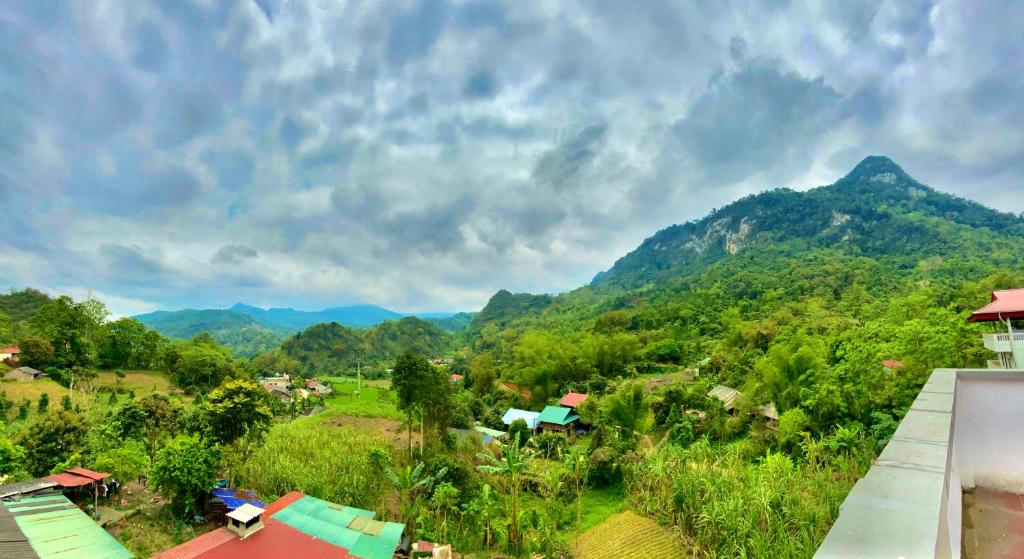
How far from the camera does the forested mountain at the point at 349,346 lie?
79.4 meters

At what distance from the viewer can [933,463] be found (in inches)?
73.6

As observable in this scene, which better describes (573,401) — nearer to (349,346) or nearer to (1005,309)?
(1005,309)

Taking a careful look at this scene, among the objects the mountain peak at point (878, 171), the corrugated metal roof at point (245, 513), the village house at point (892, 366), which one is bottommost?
the corrugated metal roof at point (245, 513)

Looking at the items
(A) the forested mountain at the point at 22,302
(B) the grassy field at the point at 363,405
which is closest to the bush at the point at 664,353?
(B) the grassy field at the point at 363,405

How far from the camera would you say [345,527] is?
11.4 metres

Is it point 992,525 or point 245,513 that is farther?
point 245,513

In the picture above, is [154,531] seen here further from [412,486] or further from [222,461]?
[412,486]

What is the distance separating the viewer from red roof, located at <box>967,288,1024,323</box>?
799 cm

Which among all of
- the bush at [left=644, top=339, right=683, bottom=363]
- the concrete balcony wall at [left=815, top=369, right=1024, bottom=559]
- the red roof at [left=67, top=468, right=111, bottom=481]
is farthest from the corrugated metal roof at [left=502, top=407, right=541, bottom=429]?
the concrete balcony wall at [left=815, top=369, right=1024, bottom=559]

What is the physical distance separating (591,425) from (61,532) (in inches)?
844

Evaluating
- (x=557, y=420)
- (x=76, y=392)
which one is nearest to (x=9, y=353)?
(x=76, y=392)

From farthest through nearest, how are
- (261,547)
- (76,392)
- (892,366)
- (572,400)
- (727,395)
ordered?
1. (76,392)
2. (572,400)
3. (727,395)
4. (892,366)
5. (261,547)

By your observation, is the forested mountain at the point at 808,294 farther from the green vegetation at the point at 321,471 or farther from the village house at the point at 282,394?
the village house at the point at 282,394

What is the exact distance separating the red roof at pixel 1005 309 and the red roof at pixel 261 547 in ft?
46.3
